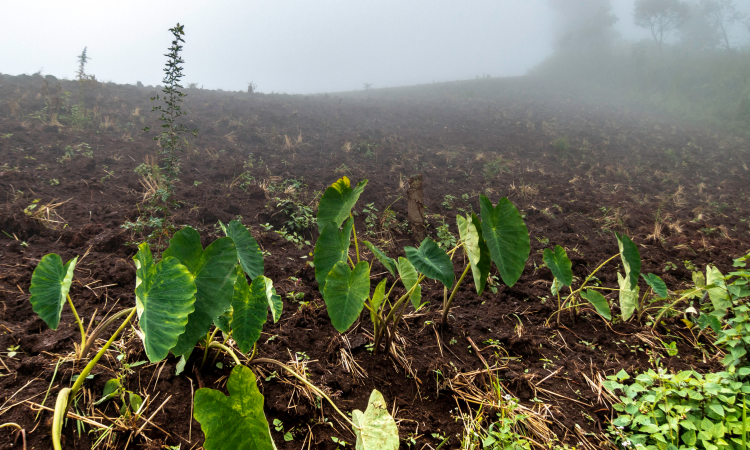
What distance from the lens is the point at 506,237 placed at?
132cm

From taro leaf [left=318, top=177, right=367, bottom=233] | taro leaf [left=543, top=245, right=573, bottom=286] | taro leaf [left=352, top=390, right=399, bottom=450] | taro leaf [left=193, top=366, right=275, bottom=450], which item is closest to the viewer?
taro leaf [left=193, top=366, right=275, bottom=450]

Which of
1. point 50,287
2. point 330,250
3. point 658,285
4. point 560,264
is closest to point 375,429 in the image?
point 330,250

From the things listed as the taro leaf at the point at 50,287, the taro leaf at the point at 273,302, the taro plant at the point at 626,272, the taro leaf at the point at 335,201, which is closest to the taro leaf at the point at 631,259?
the taro plant at the point at 626,272

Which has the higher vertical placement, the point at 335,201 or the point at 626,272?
the point at 335,201

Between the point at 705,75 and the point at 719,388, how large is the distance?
23.4 metres

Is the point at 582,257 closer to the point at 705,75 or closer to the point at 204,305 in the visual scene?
the point at 204,305

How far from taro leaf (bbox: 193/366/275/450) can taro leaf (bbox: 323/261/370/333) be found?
0.34 metres

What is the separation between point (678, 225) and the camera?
3.58 metres

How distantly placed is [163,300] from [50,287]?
0.48 m

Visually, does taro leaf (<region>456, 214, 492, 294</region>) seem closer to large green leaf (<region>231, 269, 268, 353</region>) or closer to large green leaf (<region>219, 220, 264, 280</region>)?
large green leaf (<region>231, 269, 268, 353</region>)

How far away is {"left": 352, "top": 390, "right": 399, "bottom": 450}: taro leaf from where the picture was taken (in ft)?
2.89

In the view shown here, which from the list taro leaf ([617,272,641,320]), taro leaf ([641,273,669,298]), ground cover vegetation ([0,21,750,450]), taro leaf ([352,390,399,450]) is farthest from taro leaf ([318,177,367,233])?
taro leaf ([641,273,669,298])

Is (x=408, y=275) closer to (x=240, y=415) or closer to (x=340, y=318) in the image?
(x=340, y=318)

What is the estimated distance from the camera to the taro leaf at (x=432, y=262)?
3.84 feet
